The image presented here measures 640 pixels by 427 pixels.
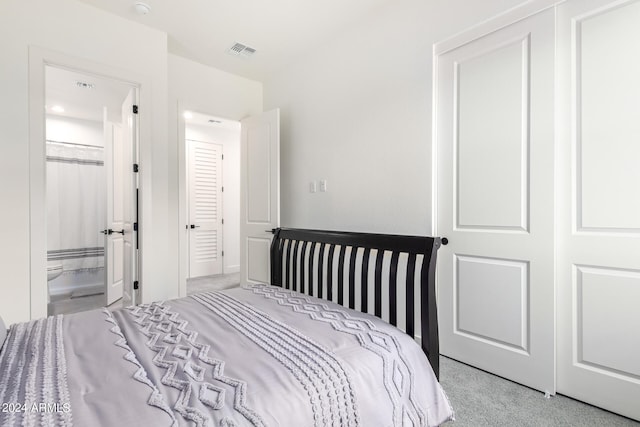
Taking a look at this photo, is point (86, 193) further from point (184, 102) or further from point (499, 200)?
point (499, 200)

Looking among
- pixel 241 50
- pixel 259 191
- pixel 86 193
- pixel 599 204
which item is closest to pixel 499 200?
pixel 599 204

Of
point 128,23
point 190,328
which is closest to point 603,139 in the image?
point 190,328

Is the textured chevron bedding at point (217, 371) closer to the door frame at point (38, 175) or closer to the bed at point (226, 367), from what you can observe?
the bed at point (226, 367)

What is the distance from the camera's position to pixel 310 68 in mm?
3471

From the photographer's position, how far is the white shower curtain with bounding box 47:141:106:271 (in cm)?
419

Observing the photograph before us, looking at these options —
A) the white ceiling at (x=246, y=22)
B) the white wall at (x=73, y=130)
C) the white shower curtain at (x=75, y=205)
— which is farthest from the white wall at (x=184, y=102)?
the white wall at (x=73, y=130)

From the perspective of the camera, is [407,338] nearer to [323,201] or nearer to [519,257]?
[519,257]

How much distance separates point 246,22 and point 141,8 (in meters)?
0.86

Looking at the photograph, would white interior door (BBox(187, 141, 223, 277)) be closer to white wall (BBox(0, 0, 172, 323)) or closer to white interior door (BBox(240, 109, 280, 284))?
white interior door (BBox(240, 109, 280, 284))

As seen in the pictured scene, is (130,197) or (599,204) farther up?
(130,197)

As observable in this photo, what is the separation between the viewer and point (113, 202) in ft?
12.3

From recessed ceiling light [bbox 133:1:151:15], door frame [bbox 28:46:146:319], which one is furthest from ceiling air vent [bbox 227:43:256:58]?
door frame [bbox 28:46:146:319]

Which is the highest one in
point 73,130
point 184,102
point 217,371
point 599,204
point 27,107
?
point 184,102

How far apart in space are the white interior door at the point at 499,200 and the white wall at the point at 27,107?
2.55m
